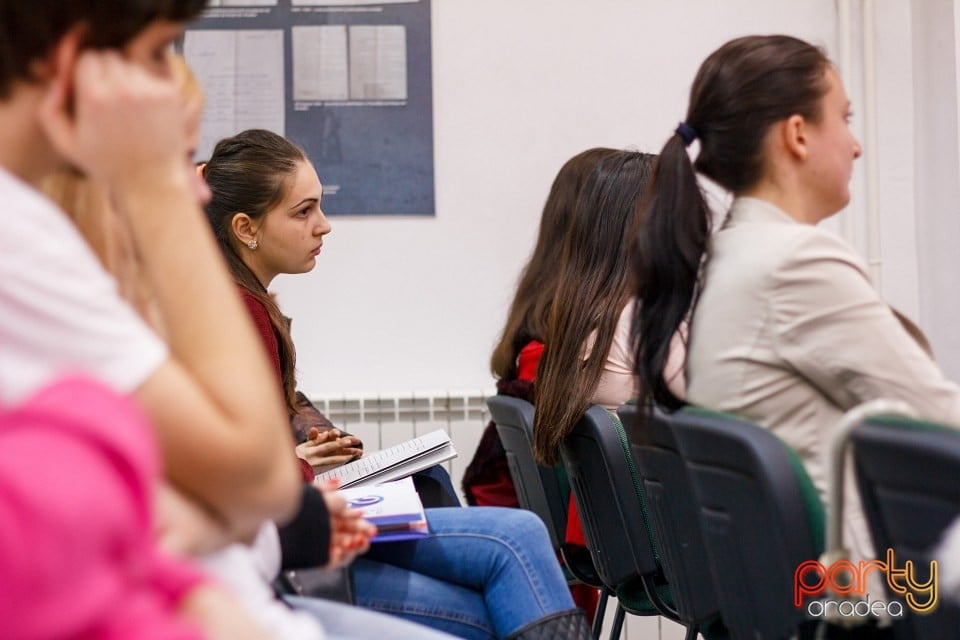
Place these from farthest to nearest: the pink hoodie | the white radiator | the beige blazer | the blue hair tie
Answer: the white radiator < the blue hair tie < the beige blazer < the pink hoodie

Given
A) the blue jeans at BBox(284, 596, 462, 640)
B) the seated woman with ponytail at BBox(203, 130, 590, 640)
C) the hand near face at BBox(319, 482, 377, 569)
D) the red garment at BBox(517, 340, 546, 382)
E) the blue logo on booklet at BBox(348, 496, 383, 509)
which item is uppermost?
the red garment at BBox(517, 340, 546, 382)

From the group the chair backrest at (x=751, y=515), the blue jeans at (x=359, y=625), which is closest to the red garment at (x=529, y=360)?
the chair backrest at (x=751, y=515)

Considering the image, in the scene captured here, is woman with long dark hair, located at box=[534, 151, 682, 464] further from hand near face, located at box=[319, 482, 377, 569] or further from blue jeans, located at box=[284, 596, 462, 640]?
blue jeans, located at box=[284, 596, 462, 640]

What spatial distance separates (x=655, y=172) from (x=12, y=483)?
1.34 metres

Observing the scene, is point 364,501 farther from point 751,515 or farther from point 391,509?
point 751,515

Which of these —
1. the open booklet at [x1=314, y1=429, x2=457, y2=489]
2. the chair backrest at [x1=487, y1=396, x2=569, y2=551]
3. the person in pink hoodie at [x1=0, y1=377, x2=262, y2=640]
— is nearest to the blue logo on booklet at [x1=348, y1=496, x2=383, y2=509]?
the open booklet at [x1=314, y1=429, x2=457, y2=489]

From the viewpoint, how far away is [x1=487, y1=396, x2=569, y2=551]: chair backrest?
2377 millimetres

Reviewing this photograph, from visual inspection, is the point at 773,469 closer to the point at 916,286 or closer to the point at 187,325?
the point at 187,325

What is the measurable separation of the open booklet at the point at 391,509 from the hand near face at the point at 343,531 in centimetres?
32

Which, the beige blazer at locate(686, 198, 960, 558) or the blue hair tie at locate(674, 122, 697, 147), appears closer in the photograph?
the beige blazer at locate(686, 198, 960, 558)

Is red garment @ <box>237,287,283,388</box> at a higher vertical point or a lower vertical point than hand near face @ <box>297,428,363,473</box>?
higher

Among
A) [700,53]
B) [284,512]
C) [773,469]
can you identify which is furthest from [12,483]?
[700,53]

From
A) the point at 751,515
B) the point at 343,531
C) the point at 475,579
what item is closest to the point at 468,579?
the point at 475,579

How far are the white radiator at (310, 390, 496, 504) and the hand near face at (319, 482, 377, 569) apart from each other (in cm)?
228
